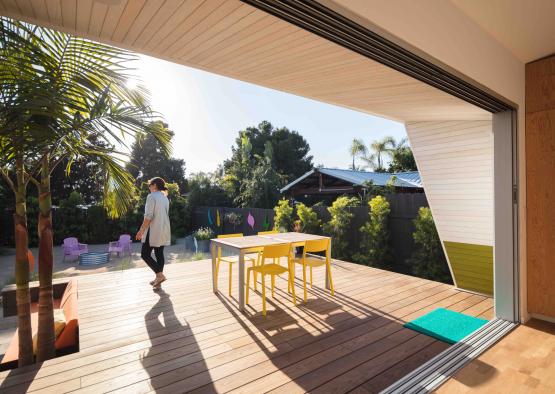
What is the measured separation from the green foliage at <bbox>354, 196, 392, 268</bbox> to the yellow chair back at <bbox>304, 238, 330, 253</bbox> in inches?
102

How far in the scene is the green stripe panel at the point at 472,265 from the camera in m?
4.26

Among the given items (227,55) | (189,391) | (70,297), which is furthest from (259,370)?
(227,55)

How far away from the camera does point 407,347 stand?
2816 millimetres

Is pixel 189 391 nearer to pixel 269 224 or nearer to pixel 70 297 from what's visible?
pixel 70 297

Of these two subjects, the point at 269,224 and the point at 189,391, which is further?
the point at 269,224

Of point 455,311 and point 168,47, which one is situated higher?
point 168,47

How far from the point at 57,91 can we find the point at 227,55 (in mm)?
1251

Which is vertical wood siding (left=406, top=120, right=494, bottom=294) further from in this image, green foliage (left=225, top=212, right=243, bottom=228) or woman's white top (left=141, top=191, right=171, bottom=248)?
green foliage (left=225, top=212, right=243, bottom=228)

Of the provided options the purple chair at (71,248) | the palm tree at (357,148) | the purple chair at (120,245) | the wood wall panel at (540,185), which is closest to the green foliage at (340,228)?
the wood wall panel at (540,185)

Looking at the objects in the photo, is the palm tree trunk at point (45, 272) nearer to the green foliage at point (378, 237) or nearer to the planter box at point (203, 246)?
the green foliage at point (378, 237)

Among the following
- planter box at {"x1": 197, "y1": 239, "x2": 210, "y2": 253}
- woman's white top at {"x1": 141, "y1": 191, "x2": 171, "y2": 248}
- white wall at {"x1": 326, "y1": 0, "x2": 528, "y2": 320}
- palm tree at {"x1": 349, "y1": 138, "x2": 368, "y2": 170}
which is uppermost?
palm tree at {"x1": 349, "y1": 138, "x2": 368, "y2": 170}

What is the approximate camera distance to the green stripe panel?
4262 millimetres

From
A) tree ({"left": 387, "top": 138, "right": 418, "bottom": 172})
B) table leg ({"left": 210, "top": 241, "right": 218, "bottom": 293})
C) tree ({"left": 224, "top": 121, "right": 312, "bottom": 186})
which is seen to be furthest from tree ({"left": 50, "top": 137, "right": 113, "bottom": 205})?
tree ({"left": 387, "top": 138, "right": 418, "bottom": 172})

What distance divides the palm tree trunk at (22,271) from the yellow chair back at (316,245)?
9.30 ft
